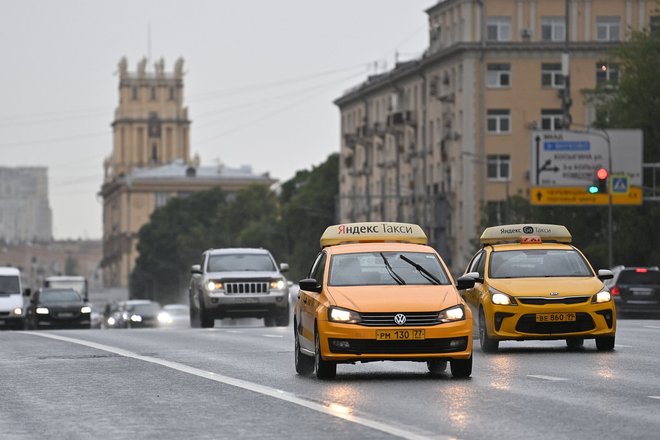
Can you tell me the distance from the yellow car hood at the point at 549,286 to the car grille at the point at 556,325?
315 mm

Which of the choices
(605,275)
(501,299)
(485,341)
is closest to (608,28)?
(605,275)

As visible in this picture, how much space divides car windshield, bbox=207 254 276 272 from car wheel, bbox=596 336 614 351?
16981 millimetres

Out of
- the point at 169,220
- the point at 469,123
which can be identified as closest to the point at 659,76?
the point at 469,123

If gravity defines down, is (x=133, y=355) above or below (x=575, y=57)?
below

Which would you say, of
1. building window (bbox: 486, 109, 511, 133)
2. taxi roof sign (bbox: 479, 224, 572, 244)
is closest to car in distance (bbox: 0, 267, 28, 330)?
taxi roof sign (bbox: 479, 224, 572, 244)

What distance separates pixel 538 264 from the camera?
26.7 meters

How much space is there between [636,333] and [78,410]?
17.6 meters

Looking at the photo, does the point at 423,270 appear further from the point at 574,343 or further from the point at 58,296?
the point at 58,296

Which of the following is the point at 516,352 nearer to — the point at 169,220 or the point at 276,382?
the point at 276,382

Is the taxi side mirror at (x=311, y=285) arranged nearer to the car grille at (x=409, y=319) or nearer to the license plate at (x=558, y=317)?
the car grille at (x=409, y=319)

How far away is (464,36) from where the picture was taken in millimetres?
108812

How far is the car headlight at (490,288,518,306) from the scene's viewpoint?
1011 inches

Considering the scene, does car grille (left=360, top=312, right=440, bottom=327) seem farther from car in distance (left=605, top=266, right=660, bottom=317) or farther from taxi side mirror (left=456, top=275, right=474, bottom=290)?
car in distance (left=605, top=266, right=660, bottom=317)

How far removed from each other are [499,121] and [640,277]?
189ft
